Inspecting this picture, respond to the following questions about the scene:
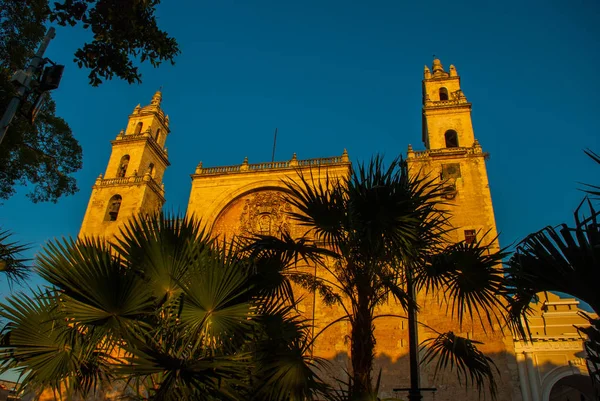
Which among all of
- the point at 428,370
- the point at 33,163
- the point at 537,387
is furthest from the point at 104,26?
the point at 537,387

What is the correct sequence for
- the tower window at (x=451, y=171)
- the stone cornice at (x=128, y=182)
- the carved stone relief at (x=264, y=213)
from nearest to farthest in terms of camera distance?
the tower window at (x=451, y=171) < the carved stone relief at (x=264, y=213) < the stone cornice at (x=128, y=182)

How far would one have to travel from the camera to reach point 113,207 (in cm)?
2275

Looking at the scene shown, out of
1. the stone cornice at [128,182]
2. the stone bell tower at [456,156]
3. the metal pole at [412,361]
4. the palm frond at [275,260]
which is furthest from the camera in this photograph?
the stone cornice at [128,182]

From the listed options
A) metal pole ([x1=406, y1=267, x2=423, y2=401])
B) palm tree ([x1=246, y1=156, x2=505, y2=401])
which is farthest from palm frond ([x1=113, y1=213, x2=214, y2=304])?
metal pole ([x1=406, y1=267, x2=423, y2=401])

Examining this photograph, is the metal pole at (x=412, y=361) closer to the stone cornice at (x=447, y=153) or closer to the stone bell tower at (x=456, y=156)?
the stone bell tower at (x=456, y=156)

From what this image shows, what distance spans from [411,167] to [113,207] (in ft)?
51.4

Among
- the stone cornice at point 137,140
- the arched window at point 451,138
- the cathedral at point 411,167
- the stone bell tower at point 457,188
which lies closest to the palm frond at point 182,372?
the stone bell tower at point 457,188

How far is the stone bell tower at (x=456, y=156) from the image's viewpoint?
1773 centimetres

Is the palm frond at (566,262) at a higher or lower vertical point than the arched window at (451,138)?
lower

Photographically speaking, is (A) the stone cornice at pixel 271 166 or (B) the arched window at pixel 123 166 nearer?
(A) the stone cornice at pixel 271 166

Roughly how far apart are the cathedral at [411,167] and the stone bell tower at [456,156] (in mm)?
43

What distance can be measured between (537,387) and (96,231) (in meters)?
20.6

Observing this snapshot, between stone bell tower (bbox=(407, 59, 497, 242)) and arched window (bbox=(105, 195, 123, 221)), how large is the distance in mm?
15375

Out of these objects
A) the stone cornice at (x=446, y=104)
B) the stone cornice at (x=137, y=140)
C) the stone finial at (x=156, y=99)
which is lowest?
the stone cornice at (x=137, y=140)
